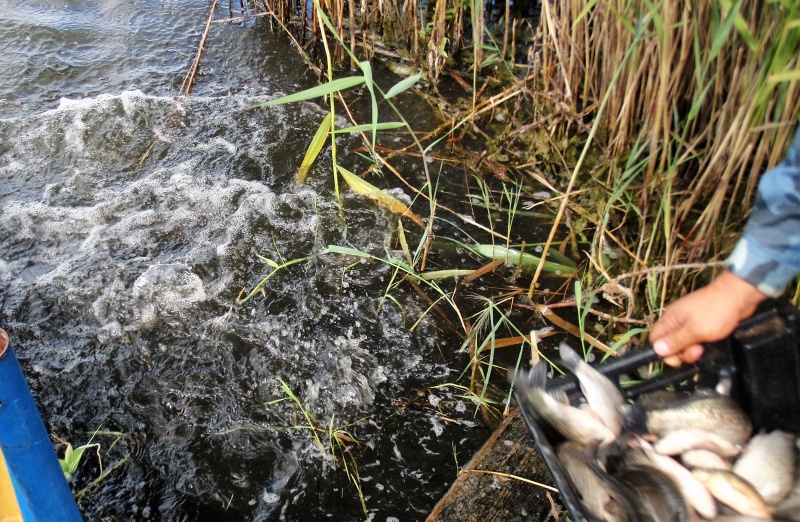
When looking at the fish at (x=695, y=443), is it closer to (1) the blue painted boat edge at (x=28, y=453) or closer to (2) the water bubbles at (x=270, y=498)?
(2) the water bubbles at (x=270, y=498)

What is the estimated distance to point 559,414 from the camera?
170 centimetres

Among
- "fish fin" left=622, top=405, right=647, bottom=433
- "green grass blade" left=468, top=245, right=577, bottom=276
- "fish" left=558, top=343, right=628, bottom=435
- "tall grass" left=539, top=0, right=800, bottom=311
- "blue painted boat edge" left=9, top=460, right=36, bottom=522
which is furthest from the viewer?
"green grass blade" left=468, top=245, right=577, bottom=276

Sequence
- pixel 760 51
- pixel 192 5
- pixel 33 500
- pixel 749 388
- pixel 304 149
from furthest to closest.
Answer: pixel 192 5
pixel 304 149
pixel 760 51
pixel 749 388
pixel 33 500

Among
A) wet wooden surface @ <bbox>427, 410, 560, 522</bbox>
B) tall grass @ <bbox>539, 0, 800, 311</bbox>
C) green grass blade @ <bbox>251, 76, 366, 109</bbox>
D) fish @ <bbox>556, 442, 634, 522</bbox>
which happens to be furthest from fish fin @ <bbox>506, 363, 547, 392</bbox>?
green grass blade @ <bbox>251, 76, 366, 109</bbox>

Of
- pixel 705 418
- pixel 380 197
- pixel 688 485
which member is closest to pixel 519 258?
pixel 380 197

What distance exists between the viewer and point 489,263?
3.00m

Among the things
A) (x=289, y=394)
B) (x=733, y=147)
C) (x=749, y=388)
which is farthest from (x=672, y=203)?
(x=289, y=394)

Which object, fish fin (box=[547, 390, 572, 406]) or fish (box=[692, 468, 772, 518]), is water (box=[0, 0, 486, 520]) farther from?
fish (box=[692, 468, 772, 518])

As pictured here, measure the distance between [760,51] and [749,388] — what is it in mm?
1164

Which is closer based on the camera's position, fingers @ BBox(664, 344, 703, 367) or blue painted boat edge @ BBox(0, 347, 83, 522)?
blue painted boat edge @ BBox(0, 347, 83, 522)

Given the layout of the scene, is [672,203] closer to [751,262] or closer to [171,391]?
[751,262]

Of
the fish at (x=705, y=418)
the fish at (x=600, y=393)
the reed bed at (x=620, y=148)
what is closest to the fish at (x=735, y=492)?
the fish at (x=705, y=418)

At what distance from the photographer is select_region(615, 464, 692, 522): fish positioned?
158 centimetres

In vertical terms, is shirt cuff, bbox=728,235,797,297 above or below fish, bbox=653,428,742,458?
above
